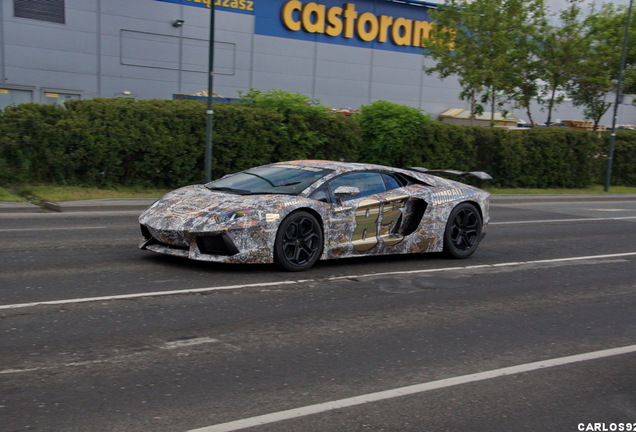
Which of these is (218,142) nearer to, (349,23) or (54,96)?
(54,96)

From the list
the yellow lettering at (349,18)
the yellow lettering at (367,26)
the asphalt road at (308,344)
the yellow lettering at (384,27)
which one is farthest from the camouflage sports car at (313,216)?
the yellow lettering at (384,27)

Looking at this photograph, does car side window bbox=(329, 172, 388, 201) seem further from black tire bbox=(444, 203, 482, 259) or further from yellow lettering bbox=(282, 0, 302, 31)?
yellow lettering bbox=(282, 0, 302, 31)

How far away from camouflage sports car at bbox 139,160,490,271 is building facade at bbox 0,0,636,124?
2580 cm

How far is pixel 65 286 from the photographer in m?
7.04

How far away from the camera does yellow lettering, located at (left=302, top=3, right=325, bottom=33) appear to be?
3912 centimetres

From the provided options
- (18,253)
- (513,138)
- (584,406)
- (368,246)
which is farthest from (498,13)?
(584,406)

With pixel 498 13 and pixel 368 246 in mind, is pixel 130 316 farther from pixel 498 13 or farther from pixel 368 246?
pixel 498 13

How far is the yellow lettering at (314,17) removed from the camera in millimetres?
39125

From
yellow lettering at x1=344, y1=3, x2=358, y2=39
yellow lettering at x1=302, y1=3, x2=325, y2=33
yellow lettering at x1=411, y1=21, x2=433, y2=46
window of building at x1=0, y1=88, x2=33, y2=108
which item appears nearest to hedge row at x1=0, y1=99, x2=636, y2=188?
window of building at x1=0, y1=88, x2=33, y2=108

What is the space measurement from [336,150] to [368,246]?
11.8m

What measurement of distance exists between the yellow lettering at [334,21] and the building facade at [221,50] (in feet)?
0.20

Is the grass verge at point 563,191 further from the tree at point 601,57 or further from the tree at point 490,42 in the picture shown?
the tree at point 490,42

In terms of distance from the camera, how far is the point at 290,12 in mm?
38531

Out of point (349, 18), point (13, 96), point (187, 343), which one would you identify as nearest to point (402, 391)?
point (187, 343)
